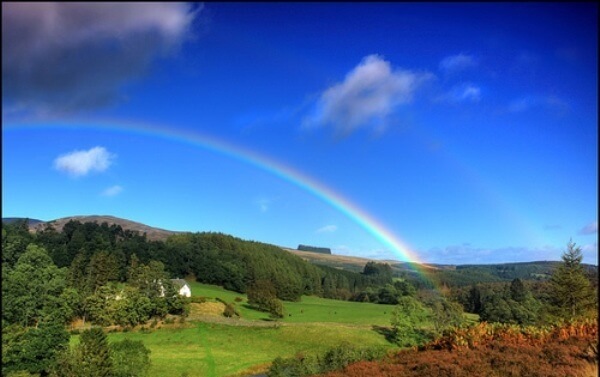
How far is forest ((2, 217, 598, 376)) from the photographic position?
27000mm

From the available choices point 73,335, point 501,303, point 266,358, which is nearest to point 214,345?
point 266,358

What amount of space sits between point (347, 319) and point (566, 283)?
6868 centimetres

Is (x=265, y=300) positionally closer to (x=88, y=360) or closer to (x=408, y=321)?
(x=408, y=321)

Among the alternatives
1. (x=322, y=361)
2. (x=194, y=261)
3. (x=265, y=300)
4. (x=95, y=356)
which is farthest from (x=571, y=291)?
(x=194, y=261)

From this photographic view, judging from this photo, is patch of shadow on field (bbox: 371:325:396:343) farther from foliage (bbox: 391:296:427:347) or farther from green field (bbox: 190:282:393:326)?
green field (bbox: 190:282:393:326)

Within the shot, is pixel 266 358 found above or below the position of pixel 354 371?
below

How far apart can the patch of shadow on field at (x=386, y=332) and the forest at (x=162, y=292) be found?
0.64 feet

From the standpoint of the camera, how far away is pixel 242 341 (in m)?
68.4

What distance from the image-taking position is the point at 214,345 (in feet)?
212

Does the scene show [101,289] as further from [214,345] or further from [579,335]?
[579,335]

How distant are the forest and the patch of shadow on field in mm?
194

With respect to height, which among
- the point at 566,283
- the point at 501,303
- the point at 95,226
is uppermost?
the point at 95,226

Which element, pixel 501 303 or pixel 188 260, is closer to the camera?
pixel 501 303

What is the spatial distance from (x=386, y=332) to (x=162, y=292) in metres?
42.6
